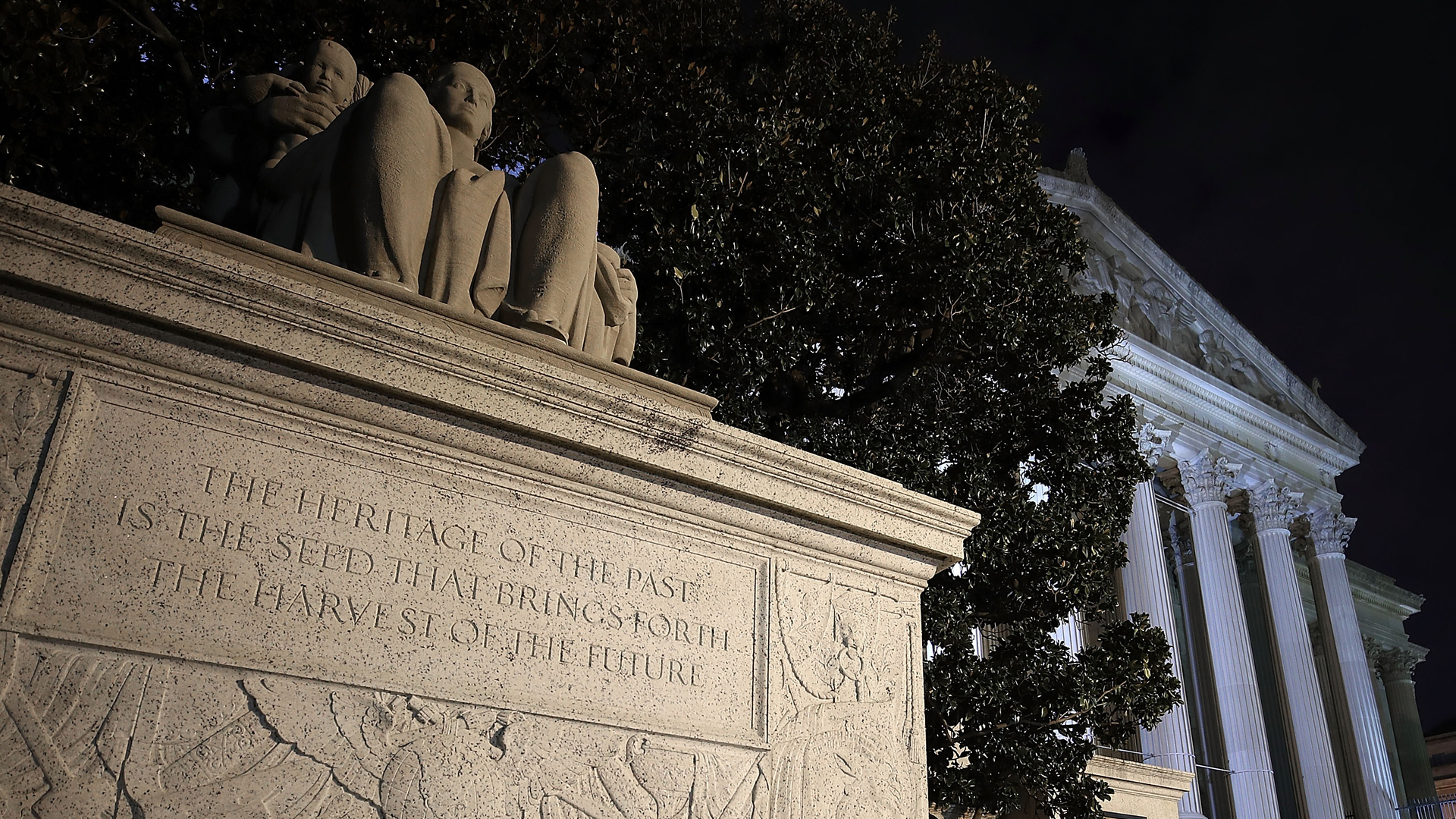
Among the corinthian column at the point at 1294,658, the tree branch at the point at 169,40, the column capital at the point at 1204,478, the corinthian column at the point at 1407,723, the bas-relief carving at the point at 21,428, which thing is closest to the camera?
the bas-relief carving at the point at 21,428

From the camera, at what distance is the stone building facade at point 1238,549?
888 inches

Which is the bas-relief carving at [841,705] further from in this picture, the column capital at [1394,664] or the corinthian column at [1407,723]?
the column capital at [1394,664]

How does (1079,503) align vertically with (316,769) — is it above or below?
above

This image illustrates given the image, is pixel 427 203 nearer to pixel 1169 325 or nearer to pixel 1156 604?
pixel 1156 604

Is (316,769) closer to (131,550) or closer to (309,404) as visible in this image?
(131,550)

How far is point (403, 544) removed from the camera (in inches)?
109

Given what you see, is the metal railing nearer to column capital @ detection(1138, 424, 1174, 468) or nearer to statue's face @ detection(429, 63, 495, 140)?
column capital @ detection(1138, 424, 1174, 468)

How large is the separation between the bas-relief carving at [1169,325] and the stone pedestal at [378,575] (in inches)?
904

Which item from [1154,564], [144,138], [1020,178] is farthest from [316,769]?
[1154,564]

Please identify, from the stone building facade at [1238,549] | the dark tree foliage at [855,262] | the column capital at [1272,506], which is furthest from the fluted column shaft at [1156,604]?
the dark tree foliage at [855,262]

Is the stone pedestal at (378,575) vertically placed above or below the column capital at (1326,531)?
below

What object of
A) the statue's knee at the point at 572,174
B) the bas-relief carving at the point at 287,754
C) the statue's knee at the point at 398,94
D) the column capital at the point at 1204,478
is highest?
the column capital at the point at 1204,478

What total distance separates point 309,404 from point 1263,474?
29.1m

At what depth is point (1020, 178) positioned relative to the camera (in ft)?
34.9
